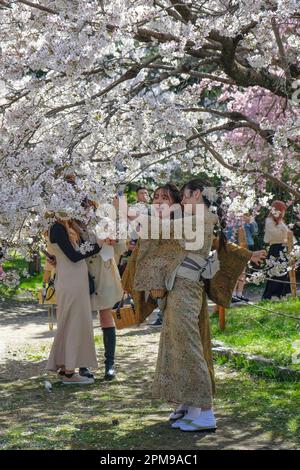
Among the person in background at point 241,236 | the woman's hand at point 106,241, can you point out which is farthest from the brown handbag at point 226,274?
the person in background at point 241,236

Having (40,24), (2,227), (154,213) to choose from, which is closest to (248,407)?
(154,213)

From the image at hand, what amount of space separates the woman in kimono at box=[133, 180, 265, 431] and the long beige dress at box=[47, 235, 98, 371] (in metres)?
1.59

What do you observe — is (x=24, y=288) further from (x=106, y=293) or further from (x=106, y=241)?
(x=106, y=241)

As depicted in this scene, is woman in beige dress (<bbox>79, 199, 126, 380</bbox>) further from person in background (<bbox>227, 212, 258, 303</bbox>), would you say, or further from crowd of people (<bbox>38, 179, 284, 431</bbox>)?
person in background (<bbox>227, 212, 258, 303</bbox>)

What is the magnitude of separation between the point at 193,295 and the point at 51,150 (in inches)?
54.5

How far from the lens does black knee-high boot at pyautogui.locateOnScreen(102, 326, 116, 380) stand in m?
8.08

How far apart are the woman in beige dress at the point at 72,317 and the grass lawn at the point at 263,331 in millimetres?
1738

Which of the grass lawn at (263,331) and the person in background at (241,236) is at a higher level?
the person in background at (241,236)

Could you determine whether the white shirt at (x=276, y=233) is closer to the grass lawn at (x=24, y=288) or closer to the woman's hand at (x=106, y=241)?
the grass lawn at (x=24, y=288)

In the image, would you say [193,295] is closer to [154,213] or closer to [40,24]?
[154,213]

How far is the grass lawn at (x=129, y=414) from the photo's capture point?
5805 mm

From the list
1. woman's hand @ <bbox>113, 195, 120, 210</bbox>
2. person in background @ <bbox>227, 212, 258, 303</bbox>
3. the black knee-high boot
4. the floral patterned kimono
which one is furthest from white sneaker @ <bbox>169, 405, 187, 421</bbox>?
person in background @ <bbox>227, 212, 258, 303</bbox>

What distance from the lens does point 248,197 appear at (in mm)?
8625

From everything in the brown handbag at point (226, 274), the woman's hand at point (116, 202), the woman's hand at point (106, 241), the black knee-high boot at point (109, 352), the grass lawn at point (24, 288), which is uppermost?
the woman's hand at point (116, 202)
